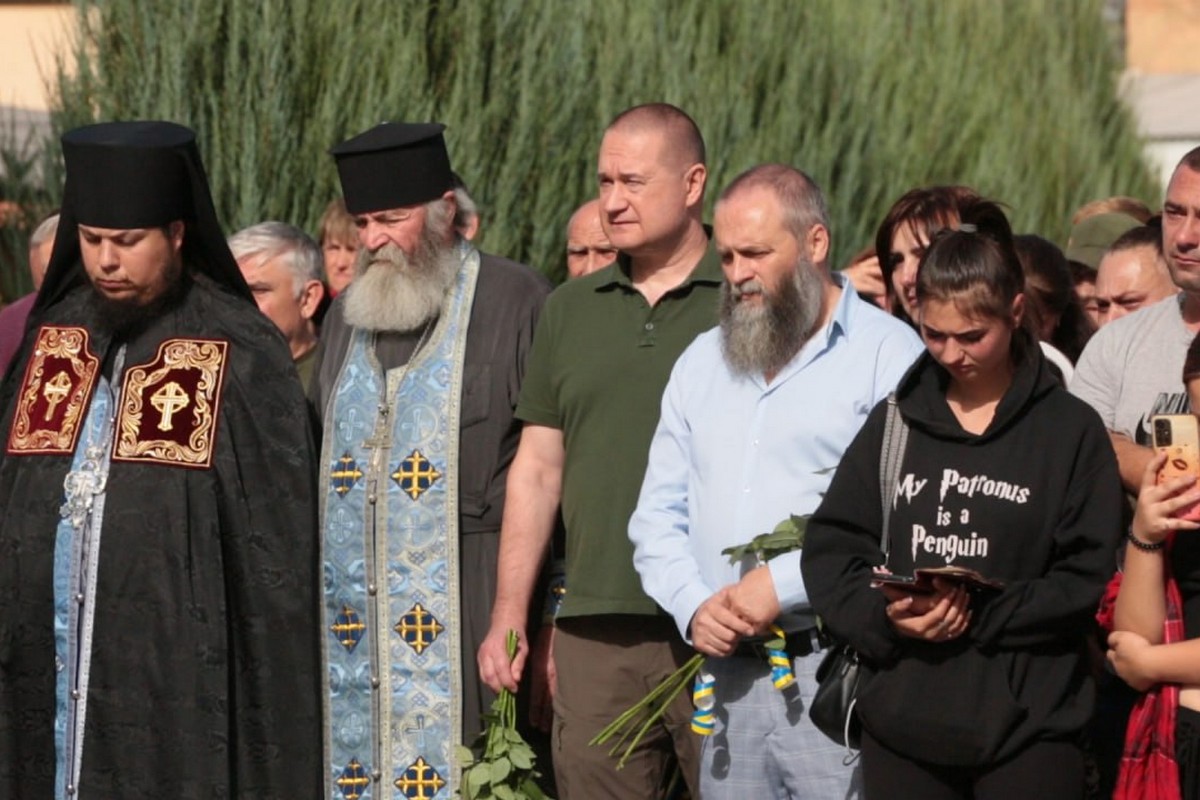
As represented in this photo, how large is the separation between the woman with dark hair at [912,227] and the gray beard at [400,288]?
140cm

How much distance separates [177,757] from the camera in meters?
6.54

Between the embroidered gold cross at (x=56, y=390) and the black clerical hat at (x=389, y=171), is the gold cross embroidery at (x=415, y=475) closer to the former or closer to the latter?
the black clerical hat at (x=389, y=171)

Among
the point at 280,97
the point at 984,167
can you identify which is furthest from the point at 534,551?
the point at 984,167

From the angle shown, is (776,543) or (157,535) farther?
(157,535)

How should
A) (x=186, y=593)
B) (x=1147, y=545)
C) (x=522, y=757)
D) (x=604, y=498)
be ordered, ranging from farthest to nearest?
(x=186, y=593) → (x=522, y=757) → (x=604, y=498) → (x=1147, y=545)

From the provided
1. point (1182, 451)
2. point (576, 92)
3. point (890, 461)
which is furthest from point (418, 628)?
point (576, 92)

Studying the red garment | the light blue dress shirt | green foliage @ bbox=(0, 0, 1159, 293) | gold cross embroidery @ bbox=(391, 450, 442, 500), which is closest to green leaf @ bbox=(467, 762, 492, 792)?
gold cross embroidery @ bbox=(391, 450, 442, 500)

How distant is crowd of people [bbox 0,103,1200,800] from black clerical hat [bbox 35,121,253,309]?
0.6 inches

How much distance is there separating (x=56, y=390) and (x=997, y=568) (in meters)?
3.22

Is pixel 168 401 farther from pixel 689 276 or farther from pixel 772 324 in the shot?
pixel 772 324

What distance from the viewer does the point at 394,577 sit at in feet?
22.0

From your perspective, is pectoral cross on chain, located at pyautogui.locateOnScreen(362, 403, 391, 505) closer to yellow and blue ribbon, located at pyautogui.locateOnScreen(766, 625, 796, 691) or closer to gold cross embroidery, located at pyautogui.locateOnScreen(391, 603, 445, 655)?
gold cross embroidery, located at pyautogui.locateOnScreen(391, 603, 445, 655)

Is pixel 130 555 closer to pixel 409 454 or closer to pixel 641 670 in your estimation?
pixel 409 454

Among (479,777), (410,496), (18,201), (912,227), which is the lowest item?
(479,777)
